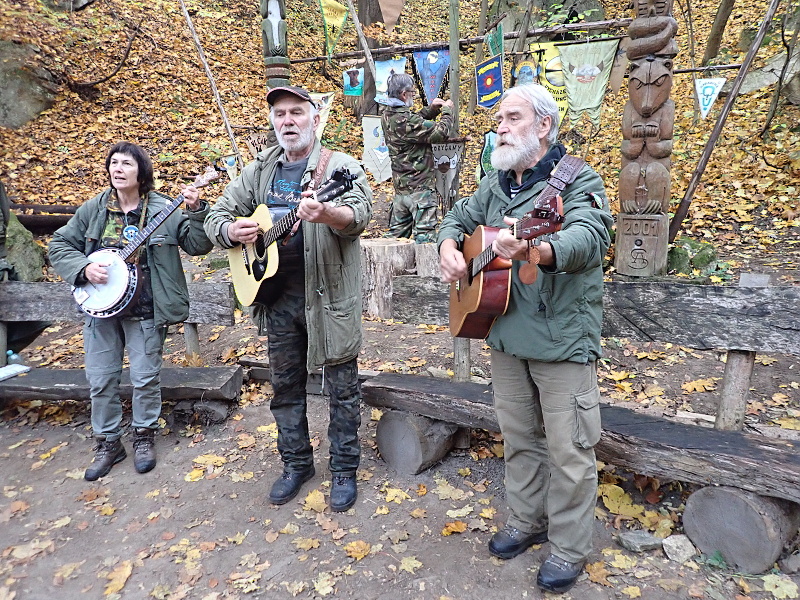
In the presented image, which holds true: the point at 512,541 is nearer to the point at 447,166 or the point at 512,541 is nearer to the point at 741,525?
the point at 741,525

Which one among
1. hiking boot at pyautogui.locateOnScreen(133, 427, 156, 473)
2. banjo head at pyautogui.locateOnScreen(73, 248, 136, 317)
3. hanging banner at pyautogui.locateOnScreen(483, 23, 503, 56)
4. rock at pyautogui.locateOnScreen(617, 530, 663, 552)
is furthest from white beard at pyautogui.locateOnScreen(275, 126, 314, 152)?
hanging banner at pyautogui.locateOnScreen(483, 23, 503, 56)

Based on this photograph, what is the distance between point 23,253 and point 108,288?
491 centimetres

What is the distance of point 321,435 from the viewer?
4.07m

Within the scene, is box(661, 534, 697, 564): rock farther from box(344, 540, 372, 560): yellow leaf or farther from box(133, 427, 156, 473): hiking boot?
box(133, 427, 156, 473): hiking boot

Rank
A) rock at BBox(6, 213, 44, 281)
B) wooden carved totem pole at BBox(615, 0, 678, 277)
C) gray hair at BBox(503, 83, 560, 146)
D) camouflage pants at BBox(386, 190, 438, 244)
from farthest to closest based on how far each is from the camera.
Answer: camouflage pants at BBox(386, 190, 438, 244)
rock at BBox(6, 213, 44, 281)
wooden carved totem pole at BBox(615, 0, 678, 277)
gray hair at BBox(503, 83, 560, 146)

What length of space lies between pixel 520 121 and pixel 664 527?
2201mm

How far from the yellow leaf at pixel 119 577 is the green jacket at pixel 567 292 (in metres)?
2.23

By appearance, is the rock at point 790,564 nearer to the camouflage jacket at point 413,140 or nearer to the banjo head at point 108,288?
the banjo head at point 108,288

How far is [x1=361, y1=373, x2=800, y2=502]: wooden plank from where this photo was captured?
8.32 ft

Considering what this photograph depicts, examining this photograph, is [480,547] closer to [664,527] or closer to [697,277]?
[664,527]

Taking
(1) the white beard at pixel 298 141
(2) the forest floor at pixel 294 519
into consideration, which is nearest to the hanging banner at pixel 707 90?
(2) the forest floor at pixel 294 519

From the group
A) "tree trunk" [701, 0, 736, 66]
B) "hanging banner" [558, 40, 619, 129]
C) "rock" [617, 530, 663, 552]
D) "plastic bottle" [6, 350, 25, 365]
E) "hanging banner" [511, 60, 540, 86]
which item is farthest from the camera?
"tree trunk" [701, 0, 736, 66]

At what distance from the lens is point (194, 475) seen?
12.2 feet

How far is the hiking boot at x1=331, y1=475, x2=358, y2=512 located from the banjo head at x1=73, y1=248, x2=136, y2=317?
180cm
